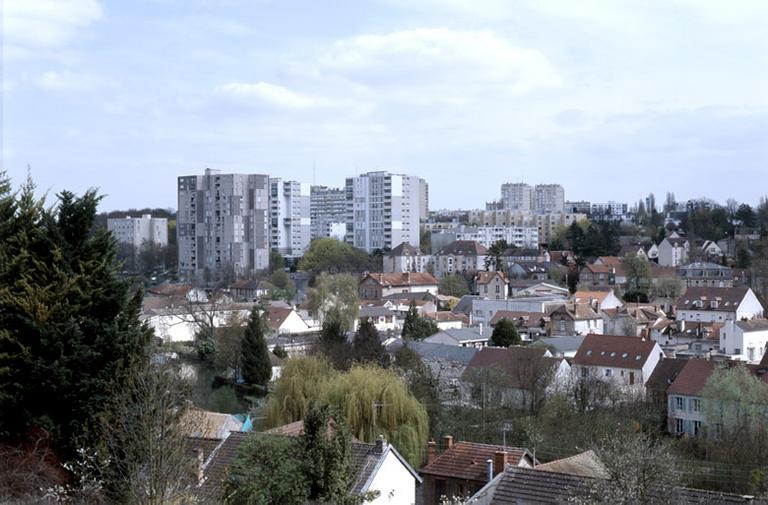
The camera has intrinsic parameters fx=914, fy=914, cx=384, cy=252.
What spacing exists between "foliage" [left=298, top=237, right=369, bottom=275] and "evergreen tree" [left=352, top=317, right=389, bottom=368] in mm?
42894

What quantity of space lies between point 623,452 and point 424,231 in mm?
97513

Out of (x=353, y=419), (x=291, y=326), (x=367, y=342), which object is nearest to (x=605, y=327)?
(x=291, y=326)

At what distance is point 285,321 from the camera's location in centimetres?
4588

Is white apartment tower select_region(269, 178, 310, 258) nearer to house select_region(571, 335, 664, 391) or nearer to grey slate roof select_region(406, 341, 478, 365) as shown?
grey slate roof select_region(406, 341, 478, 365)

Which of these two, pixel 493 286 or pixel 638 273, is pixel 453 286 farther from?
pixel 638 273

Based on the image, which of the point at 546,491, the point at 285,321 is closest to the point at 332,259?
the point at 285,321

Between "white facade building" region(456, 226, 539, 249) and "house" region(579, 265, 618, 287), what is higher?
"white facade building" region(456, 226, 539, 249)

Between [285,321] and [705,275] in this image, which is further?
[705,275]

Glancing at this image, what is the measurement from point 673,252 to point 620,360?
49.9 meters

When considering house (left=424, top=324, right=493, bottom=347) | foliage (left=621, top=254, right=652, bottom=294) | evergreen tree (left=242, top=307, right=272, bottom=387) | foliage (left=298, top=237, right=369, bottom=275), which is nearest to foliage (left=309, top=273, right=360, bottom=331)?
house (left=424, top=324, right=493, bottom=347)

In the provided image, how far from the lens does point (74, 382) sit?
11883 mm

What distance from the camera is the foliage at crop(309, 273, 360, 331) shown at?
44.5m

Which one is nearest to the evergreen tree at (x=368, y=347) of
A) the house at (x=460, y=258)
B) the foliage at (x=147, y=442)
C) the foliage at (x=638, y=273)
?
the foliage at (x=147, y=442)

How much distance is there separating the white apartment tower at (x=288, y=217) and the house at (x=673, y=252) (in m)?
34.8
